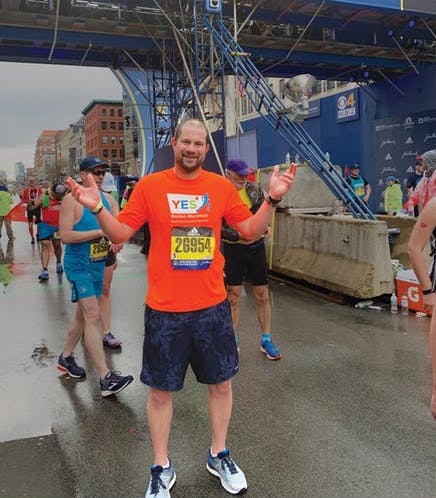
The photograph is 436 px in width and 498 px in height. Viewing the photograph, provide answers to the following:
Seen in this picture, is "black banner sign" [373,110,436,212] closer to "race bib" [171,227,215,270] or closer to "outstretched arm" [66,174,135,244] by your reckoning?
"race bib" [171,227,215,270]

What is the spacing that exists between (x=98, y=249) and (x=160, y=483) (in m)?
2.25

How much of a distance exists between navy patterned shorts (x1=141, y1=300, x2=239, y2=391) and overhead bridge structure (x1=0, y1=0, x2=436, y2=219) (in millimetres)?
5837

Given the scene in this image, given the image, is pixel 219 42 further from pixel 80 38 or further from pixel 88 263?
pixel 88 263

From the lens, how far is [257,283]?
501cm

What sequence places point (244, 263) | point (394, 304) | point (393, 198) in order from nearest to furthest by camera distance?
point (244, 263) → point (394, 304) → point (393, 198)

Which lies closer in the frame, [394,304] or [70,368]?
[70,368]

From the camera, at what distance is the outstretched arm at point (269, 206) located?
2732mm

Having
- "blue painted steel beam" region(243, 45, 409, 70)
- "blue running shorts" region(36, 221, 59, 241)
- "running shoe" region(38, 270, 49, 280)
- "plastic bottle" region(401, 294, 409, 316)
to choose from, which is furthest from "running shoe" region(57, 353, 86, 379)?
"blue painted steel beam" region(243, 45, 409, 70)

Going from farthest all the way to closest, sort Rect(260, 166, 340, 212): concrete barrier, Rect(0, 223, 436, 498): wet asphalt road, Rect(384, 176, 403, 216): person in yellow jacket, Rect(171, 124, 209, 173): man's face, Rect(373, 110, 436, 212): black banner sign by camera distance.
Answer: Rect(373, 110, 436, 212): black banner sign → Rect(384, 176, 403, 216): person in yellow jacket → Rect(260, 166, 340, 212): concrete barrier → Rect(0, 223, 436, 498): wet asphalt road → Rect(171, 124, 209, 173): man's face

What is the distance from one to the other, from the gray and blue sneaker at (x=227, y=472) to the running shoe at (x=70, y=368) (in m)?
1.99

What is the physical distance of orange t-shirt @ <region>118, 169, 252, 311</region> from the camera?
8.90 ft

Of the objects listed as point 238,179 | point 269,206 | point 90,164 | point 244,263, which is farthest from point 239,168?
point 269,206

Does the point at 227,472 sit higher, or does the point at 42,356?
the point at 227,472

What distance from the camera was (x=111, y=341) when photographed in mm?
5496
